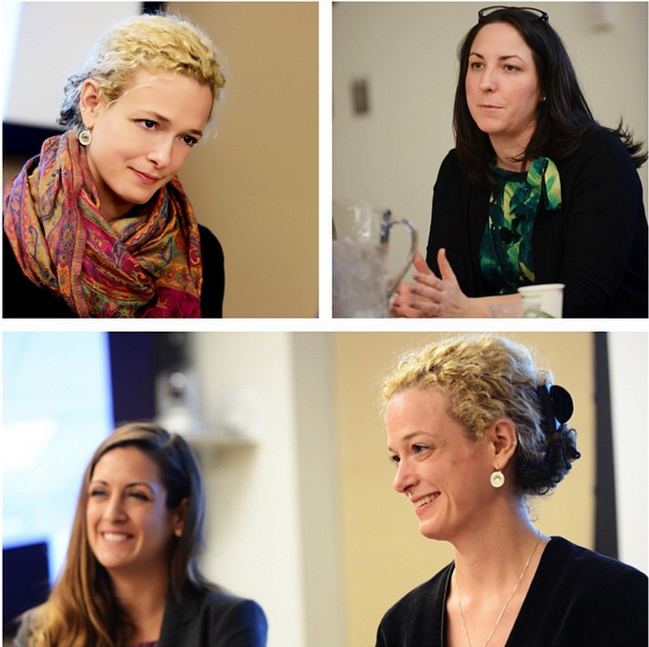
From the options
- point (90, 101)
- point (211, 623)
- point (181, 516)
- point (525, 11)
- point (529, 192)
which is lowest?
point (211, 623)

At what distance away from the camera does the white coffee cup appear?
1.38 m

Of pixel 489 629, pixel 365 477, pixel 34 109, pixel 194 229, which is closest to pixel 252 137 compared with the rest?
pixel 194 229

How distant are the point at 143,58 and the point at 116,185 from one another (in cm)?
16

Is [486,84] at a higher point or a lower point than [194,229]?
higher

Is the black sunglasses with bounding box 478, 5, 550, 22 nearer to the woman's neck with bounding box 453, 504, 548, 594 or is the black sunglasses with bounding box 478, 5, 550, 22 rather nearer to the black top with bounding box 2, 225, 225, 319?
the black top with bounding box 2, 225, 225, 319

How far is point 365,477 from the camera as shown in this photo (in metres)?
1.41

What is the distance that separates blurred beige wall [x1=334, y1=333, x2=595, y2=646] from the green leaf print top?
0.08 metres

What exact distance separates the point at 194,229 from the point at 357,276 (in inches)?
8.7

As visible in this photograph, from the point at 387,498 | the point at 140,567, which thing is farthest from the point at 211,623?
the point at 387,498

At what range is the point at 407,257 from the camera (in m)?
1.40

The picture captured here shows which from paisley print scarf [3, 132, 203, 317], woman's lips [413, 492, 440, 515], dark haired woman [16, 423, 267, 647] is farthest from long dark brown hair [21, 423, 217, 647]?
woman's lips [413, 492, 440, 515]

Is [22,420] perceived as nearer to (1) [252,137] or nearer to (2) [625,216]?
(1) [252,137]

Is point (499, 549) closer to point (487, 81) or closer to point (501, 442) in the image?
point (501, 442)

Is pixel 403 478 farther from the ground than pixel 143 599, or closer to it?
farther from the ground
